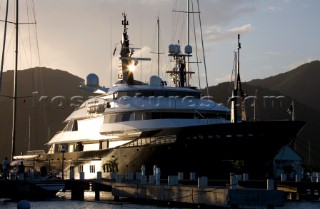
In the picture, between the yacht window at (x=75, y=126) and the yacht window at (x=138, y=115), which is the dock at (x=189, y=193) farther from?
the yacht window at (x=75, y=126)

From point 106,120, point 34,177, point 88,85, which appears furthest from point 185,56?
point 34,177

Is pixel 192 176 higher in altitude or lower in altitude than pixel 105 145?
lower

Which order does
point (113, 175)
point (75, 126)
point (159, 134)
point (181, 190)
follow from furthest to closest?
point (75, 126) → point (113, 175) → point (159, 134) → point (181, 190)

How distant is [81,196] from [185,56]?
22.3 metres

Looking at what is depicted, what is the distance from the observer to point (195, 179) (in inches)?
1681

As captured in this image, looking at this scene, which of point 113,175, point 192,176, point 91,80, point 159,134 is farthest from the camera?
point 91,80

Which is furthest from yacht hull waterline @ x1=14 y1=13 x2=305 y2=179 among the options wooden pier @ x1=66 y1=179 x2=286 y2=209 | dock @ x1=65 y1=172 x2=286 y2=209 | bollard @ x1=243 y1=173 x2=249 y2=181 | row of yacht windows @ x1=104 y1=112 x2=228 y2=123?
wooden pier @ x1=66 y1=179 x2=286 y2=209

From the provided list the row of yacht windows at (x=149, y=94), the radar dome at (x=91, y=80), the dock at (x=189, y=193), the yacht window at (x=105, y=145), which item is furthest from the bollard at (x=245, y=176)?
the radar dome at (x=91, y=80)

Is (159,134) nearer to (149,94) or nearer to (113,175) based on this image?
(113,175)

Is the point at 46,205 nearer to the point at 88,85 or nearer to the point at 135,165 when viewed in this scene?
the point at 135,165

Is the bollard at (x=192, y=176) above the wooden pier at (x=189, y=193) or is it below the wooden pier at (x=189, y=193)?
above

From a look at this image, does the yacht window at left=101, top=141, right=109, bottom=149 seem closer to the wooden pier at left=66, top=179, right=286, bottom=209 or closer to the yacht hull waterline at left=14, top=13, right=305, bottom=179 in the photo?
the yacht hull waterline at left=14, top=13, right=305, bottom=179

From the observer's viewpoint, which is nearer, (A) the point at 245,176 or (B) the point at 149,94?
(A) the point at 245,176

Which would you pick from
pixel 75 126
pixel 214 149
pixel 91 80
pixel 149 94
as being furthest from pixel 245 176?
pixel 91 80
